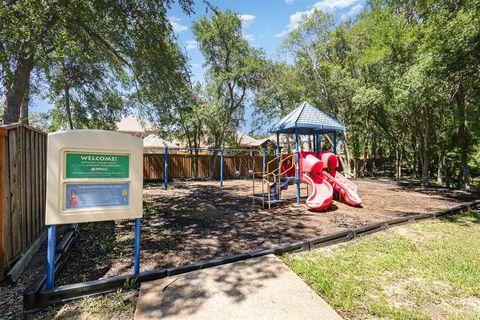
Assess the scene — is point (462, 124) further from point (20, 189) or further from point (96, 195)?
point (20, 189)

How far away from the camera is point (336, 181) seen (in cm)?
843

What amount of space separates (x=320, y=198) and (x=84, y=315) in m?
6.33

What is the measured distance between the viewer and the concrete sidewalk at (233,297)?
98.3 inches

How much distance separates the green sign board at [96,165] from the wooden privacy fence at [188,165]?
11770 millimetres

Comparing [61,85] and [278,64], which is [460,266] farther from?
[278,64]

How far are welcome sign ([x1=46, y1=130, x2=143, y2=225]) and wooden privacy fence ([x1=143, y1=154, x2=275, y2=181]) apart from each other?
11.7 meters

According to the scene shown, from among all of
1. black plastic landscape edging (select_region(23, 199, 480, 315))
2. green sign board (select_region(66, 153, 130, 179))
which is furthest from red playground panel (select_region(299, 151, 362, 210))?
green sign board (select_region(66, 153, 130, 179))

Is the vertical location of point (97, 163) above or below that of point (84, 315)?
above

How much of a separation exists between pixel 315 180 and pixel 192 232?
4.35 m

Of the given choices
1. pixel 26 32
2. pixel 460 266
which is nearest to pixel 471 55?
pixel 460 266

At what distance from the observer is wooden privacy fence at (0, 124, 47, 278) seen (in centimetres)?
312

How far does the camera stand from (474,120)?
10.8 m

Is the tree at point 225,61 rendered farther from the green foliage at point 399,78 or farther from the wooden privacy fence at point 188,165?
the green foliage at point 399,78

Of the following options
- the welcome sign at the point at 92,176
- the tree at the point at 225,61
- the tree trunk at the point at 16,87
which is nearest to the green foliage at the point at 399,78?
the tree at the point at 225,61
